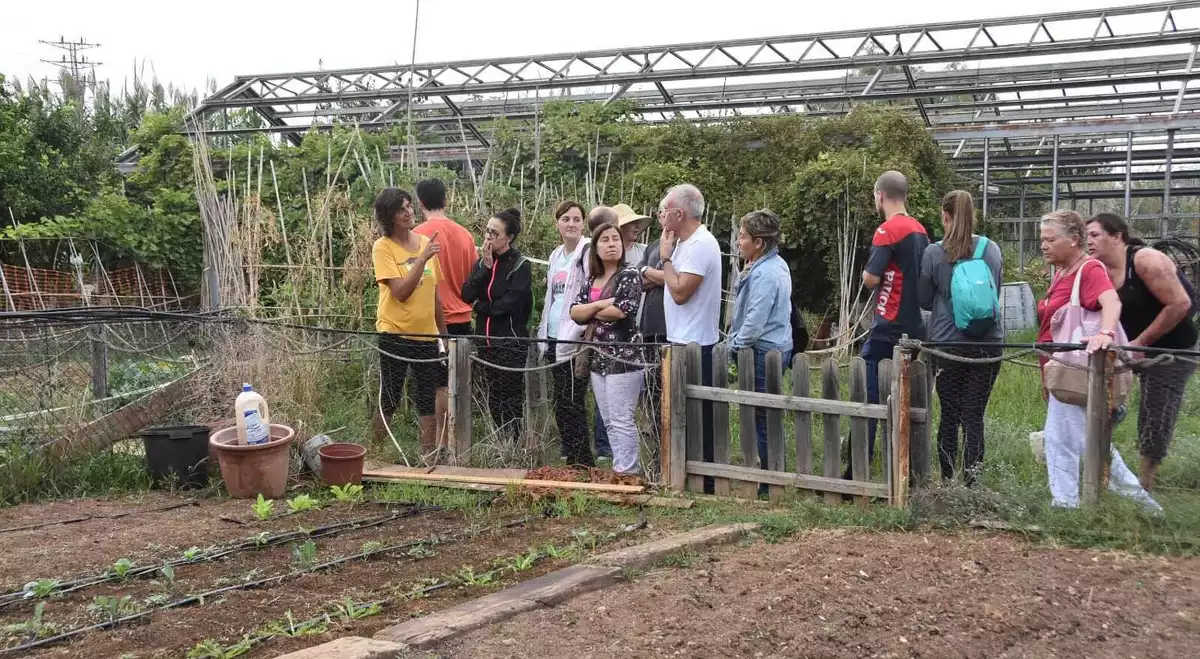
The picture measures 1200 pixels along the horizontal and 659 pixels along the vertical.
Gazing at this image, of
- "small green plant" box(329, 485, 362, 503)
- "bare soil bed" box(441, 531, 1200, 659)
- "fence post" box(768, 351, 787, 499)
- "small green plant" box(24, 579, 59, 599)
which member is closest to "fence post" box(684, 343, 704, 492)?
"fence post" box(768, 351, 787, 499)

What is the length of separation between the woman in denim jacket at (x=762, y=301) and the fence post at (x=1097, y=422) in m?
1.68

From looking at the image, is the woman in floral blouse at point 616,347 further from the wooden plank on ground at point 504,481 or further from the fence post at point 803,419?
the fence post at point 803,419

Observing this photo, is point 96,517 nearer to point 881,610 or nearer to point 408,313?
point 408,313

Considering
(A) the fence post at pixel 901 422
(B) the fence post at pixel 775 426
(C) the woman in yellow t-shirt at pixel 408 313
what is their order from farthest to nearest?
1. (C) the woman in yellow t-shirt at pixel 408 313
2. (B) the fence post at pixel 775 426
3. (A) the fence post at pixel 901 422

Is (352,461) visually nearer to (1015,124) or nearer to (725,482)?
(725,482)

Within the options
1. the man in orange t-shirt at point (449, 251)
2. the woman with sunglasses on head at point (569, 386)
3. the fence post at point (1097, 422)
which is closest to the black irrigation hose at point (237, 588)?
the woman with sunglasses on head at point (569, 386)

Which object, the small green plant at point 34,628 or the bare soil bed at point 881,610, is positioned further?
the small green plant at point 34,628

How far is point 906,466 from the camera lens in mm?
5121

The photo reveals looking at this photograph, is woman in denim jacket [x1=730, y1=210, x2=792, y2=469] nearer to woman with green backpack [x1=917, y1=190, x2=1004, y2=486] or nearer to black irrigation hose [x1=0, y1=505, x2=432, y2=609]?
woman with green backpack [x1=917, y1=190, x2=1004, y2=486]

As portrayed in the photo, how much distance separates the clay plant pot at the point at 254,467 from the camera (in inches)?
236

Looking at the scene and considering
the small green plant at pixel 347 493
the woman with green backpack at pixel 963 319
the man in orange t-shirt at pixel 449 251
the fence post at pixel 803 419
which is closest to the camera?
the woman with green backpack at pixel 963 319

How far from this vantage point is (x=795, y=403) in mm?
5504

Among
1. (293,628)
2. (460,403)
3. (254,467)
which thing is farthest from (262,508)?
(293,628)

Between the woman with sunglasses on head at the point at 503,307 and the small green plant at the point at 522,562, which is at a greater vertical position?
the woman with sunglasses on head at the point at 503,307
